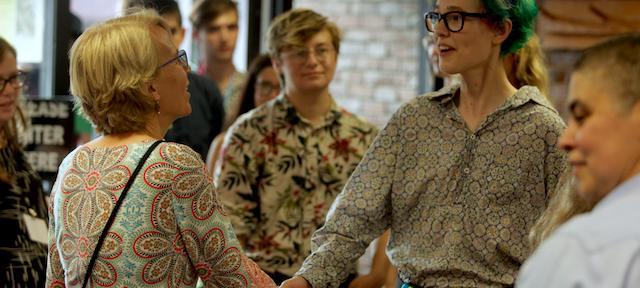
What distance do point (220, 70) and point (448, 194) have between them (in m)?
2.87

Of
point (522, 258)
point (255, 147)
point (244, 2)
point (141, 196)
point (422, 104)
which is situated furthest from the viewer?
point (244, 2)

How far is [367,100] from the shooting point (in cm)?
894

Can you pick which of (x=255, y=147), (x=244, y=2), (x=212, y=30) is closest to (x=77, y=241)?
(x=255, y=147)

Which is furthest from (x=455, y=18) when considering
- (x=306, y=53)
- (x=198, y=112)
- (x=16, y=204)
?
(x=198, y=112)

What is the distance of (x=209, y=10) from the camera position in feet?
17.6

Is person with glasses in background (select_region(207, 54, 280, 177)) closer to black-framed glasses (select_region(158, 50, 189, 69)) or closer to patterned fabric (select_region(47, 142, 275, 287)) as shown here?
black-framed glasses (select_region(158, 50, 189, 69))

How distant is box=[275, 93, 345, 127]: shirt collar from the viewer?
3.87 metres

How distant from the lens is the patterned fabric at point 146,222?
2254 mm

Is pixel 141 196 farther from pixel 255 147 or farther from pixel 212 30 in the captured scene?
pixel 212 30

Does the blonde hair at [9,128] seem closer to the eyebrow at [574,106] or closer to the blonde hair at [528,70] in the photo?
the blonde hair at [528,70]

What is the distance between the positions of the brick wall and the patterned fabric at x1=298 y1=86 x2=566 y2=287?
600cm

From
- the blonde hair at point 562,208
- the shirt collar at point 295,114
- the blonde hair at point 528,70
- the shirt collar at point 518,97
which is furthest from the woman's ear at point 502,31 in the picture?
the shirt collar at point 295,114

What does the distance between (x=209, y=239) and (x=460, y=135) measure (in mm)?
731

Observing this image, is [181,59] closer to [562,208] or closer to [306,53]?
[562,208]
